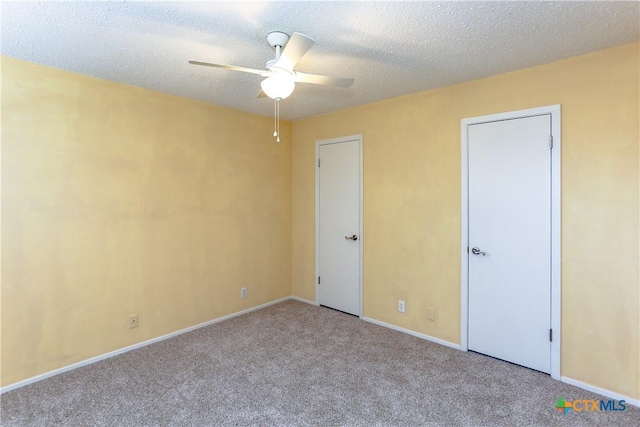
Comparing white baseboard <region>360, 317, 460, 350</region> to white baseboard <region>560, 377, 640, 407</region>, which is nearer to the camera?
white baseboard <region>560, 377, 640, 407</region>

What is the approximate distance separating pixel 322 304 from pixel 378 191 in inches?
64.7

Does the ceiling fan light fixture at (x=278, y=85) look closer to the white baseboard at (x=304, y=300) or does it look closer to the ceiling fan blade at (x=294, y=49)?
the ceiling fan blade at (x=294, y=49)

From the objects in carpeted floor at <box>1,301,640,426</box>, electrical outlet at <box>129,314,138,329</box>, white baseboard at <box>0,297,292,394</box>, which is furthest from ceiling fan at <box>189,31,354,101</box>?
white baseboard at <box>0,297,292,394</box>

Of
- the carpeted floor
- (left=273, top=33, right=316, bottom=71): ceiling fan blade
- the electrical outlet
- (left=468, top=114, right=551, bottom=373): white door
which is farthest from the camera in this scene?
the electrical outlet

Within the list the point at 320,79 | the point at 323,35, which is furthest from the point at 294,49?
the point at 323,35

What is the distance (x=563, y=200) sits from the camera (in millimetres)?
2578

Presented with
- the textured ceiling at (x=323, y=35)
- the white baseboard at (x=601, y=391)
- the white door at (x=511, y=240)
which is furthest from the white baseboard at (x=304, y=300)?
the textured ceiling at (x=323, y=35)

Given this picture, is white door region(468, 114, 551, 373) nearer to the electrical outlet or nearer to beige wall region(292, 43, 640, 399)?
beige wall region(292, 43, 640, 399)

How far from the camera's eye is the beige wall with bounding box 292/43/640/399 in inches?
92.5

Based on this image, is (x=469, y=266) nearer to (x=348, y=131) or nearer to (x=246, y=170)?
(x=348, y=131)

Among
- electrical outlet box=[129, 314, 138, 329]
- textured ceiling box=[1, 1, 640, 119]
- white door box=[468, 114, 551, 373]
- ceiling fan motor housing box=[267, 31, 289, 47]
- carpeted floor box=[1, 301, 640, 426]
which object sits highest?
textured ceiling box=[1, 1, 640, 119]

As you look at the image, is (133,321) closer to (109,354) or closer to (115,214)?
(109,354)

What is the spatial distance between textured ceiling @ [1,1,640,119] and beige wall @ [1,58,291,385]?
0.38 metres

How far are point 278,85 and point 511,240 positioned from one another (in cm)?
223
